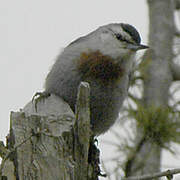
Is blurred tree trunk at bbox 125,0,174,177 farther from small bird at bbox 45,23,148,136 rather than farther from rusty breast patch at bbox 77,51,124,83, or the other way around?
rusty breast patch at bbox 77,51,124,83

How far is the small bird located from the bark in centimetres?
59

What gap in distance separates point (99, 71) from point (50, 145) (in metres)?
0.84

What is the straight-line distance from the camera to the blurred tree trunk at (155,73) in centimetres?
421

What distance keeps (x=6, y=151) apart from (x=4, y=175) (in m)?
0.13

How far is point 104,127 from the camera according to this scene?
11.2 ft

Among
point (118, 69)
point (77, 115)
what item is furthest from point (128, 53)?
point (77, 115)

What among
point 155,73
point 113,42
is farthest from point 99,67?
point 155,73

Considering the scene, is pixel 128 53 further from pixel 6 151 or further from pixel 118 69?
pixel 6 151

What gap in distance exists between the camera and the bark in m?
2.53

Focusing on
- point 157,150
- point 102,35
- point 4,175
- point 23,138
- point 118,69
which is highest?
point 102,35

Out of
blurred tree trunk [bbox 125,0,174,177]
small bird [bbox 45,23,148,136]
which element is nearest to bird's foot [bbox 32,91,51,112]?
small bird [bbox 45,23,148,136]

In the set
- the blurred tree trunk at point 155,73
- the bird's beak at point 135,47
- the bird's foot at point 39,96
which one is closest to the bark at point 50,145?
the bird's foot at point 39,96

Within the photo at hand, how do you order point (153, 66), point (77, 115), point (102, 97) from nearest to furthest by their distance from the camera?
point (77, 115) < point (102, 97) < point (153, 66)

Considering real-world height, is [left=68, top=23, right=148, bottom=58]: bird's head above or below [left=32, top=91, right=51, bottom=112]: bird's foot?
above
